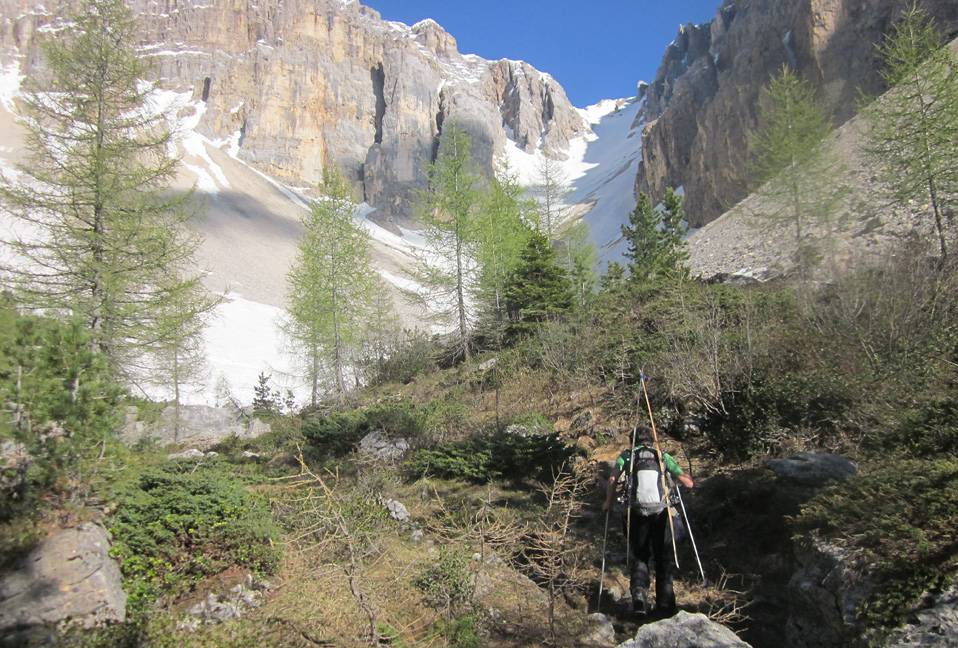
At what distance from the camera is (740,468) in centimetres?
665

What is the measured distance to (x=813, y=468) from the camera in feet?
17.4

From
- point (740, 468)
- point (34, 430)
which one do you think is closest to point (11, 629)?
point (34, 430)

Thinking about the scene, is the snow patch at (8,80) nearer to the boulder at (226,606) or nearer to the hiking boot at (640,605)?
the boulder at (226,606)

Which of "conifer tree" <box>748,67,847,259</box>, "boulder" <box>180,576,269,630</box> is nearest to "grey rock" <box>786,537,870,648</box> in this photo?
"boulder" <box>180,576,269,630</box>

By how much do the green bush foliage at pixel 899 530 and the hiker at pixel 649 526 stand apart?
1188 mm

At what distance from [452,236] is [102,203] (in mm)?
9850

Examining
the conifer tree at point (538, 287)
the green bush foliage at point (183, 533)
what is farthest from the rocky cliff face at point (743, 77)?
the green bush foliage at point (183, 533)

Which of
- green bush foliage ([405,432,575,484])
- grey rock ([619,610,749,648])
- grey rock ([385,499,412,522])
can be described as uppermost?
green bush foliage ([405,432,575,484])

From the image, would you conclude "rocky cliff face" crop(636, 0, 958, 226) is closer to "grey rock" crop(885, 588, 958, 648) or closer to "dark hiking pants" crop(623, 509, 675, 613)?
"dark hiking pants" crop(623, 509, 675, 613)

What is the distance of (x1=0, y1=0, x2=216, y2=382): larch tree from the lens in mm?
8711

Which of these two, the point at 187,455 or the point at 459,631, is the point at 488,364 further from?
the point at 459,631

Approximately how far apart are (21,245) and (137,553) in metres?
7.05

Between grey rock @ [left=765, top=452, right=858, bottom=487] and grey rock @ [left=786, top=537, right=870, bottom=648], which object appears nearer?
grey rock @ [left=786, top=537, right=870, bottom=648]

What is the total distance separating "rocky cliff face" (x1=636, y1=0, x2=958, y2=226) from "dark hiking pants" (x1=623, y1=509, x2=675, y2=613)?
2719 centimetres
